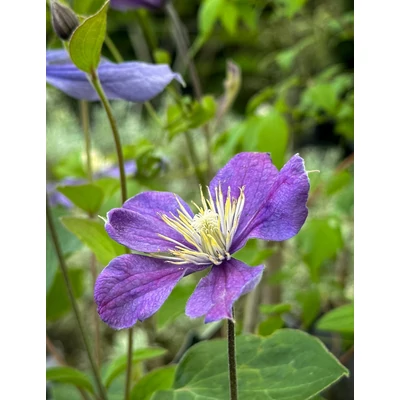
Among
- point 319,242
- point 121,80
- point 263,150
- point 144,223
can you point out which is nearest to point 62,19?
point 121,80

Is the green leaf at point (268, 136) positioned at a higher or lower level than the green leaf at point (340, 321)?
higher

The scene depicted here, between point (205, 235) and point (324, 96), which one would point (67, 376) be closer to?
point (205, 235)

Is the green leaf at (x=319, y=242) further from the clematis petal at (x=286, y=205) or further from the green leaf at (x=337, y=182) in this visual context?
the clematis petal at (x=286, y=205)

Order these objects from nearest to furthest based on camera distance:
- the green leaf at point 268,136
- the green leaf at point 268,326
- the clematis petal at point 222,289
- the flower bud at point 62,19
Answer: the clematis petal at point 222,289
the flower bud at point 62,19
the green leaf at point 268,326
the green leaf at point 268,136

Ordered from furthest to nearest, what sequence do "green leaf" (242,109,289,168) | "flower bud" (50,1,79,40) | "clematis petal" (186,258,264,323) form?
"green leaf" (242,109,289,168) → "flower bud" (50,1,79,40) → "clematis petal" (186,258,264,323)

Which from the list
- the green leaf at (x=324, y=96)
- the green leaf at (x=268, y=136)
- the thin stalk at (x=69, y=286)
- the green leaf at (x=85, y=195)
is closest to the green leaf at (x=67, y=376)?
the thin stalk at (x=69, y=286)

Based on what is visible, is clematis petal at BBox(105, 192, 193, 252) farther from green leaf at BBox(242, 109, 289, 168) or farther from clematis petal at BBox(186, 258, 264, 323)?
green leaf at BBox(242, 109, 289, 168)

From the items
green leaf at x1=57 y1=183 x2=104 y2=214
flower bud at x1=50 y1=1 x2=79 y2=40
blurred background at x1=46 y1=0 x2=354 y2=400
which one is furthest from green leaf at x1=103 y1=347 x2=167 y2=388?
flower bud at x1=50 y1=1 x2=79 y2=40
